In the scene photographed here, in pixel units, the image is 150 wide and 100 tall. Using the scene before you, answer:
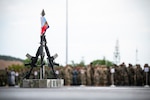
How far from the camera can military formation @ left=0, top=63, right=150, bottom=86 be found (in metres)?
23.0

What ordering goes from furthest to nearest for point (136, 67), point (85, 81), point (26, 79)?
1. point (85, 81)
2. point (136, 67)
3. point (26, 79)

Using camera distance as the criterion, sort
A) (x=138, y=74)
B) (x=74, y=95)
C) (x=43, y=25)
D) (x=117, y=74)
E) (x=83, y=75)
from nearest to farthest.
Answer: (x=74, y=95) < (x=43, y=25) < (x=138, y=74) < (x=117, y=74) < (x=83, y=75)

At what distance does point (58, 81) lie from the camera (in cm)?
2203

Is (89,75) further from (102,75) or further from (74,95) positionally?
(74,95)

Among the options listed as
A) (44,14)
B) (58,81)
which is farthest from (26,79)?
(44,14)

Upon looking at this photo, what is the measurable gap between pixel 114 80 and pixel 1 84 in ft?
19.9

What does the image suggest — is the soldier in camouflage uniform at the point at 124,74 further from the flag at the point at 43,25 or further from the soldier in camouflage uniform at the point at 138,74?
the flag at the point at 43,25

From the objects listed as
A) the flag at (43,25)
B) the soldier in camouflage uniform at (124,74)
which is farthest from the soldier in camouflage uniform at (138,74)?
the flag at (43,25)

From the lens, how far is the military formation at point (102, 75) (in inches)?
904

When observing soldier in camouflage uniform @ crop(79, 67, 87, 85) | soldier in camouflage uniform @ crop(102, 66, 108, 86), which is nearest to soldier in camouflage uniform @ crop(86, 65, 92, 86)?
soldier in camouflage uniform @ crop(79, 67, 87, 85)

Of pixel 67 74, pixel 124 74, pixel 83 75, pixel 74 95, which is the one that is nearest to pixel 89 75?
pixel 83 75

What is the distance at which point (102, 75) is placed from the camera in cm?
2359

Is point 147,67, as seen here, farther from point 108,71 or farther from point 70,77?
point 70,77

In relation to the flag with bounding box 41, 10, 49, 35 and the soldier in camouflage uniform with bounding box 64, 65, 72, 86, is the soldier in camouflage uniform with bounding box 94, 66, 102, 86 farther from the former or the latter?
the flag with bounding box 41, 10, 49, 35
